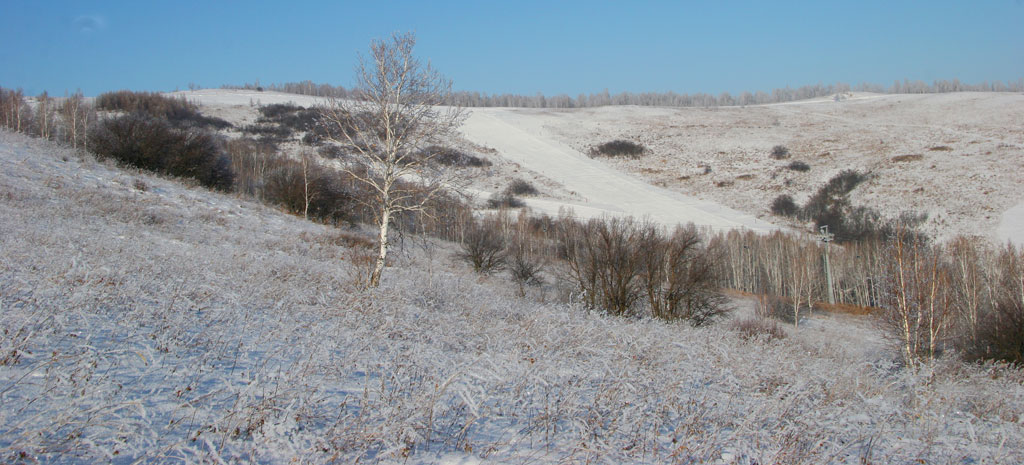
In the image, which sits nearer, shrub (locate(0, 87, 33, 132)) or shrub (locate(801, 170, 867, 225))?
shrub (locate(0, 87, 33, 132))

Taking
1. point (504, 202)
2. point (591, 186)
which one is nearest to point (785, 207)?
point (591, 186)

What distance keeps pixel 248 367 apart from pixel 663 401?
15.7 ft

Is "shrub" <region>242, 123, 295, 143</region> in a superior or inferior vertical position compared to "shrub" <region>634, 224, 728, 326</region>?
superior

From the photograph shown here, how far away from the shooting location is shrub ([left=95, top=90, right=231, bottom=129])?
74250 millimetres

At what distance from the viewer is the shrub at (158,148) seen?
33781mm

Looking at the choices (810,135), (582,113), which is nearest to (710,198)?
(810,135)

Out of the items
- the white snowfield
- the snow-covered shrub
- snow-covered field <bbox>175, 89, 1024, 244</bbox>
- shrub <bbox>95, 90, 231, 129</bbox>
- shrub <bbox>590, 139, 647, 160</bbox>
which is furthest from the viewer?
shrub <bbox>590, 139, 647, 160</bbox>

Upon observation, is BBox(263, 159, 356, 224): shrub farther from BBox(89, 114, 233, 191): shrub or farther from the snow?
the snow

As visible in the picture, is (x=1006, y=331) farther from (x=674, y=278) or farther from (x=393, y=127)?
(x=393, y=127)

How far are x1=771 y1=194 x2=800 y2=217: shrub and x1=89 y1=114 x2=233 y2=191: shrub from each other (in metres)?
63.9

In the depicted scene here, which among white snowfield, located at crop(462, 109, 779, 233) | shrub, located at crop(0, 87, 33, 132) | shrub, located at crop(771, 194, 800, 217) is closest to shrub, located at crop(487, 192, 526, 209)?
white snowfield, located at crop(462, 109, 779, 233)

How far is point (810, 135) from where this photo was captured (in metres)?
95.4

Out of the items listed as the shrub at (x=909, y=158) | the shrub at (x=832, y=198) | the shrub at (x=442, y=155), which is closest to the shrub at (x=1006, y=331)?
the shrub at (x=442, y=155)

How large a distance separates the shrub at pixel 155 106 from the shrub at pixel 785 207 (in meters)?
81.0
